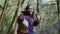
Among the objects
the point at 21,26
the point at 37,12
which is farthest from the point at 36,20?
the point at 21,26

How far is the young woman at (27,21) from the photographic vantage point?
2.69 m

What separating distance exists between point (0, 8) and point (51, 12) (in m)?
0.73

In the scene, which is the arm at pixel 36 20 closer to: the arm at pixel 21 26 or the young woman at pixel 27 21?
the young woman at pixel 27 21

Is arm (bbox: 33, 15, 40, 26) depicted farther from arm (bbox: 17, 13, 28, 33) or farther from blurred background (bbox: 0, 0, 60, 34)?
arm (bbox: 17, 13, 28, 33)

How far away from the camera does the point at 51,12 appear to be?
2.75 m

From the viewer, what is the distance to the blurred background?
268 centimetres

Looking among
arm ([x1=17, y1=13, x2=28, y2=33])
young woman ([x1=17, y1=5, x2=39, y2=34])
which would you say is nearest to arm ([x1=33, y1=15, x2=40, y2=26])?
young woman ([x1=17, y1=5, x2=39, y2=34])

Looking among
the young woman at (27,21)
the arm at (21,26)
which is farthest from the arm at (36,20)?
the arm at (21,26)

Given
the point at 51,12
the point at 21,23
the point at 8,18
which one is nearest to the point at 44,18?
the point at 51,12

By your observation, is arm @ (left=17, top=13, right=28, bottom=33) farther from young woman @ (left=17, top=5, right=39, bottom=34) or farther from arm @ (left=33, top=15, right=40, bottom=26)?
arm @ (left=33, top=15, right=40, bottom=26)

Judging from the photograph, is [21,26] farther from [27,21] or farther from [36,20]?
[36,20]

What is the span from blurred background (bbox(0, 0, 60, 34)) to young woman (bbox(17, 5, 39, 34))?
0.17ft

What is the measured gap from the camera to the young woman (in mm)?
2691

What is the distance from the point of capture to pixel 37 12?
8.95ft
